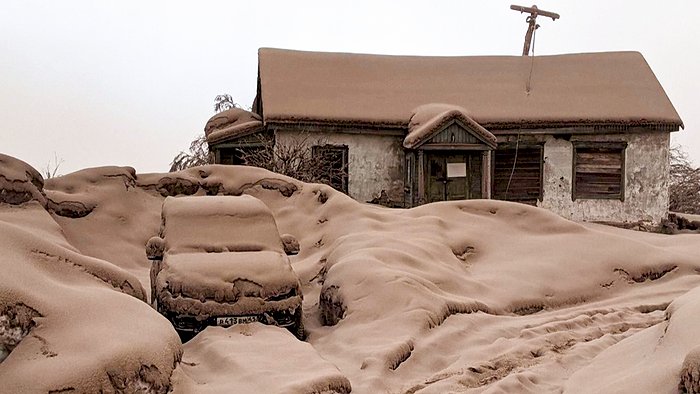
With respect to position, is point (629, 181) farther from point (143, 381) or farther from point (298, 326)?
point (143, 381)

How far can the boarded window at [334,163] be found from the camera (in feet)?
59.7

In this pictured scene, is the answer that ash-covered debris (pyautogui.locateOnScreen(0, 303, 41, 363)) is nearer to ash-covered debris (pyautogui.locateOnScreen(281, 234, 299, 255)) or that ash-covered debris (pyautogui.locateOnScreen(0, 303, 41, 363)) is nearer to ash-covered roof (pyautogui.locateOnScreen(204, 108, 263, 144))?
ash-covered debris (pyautogui.locateOnScreen(281, 234, 299, 255))

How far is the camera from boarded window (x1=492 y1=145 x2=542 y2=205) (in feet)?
64.6

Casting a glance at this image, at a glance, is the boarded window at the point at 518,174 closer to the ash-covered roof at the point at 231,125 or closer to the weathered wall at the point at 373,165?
the weathered wall at the point at 373,165

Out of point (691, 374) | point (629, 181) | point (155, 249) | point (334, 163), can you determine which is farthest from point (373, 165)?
point (691, 374)

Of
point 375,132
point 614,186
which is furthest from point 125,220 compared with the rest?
point 614,186

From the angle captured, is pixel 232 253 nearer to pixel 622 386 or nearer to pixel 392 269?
pixel 392 269

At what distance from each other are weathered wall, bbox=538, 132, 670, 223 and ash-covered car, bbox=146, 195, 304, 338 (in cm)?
1321

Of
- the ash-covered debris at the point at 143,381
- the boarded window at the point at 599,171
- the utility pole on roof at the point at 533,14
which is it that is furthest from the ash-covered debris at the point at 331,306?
the utility pole on roof at the point at 533,14

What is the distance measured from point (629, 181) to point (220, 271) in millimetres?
15730

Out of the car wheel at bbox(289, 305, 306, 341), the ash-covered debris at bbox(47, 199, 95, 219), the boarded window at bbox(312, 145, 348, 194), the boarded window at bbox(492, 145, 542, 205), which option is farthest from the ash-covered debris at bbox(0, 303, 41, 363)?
the boarded window at bbox(492, 145, 542, 205)

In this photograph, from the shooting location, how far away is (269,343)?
6426 millimetres

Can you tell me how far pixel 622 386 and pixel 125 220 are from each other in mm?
9348

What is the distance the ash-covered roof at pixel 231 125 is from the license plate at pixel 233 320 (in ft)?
40.3
